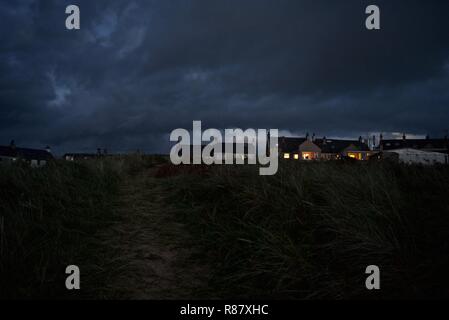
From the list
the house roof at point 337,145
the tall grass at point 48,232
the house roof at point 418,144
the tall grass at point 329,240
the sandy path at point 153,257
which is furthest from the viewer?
the house roof at point 418,144

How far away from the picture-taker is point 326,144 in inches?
2874

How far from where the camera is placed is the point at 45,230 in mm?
3881

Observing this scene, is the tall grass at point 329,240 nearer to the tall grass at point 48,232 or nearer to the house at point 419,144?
the tall grass at point 48,232

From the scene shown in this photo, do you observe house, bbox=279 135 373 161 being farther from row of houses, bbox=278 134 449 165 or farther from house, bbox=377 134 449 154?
house, bbox=377 134 449 154

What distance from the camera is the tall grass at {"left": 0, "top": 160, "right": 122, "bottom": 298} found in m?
2.79

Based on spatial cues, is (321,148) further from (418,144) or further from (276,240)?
(276,240)

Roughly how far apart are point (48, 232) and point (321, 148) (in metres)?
73.6

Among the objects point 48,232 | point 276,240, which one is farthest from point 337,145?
point 48,232

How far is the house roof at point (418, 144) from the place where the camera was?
7294cm

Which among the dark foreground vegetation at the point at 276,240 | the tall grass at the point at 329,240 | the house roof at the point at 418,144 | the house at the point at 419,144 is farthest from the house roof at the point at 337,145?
the tall grass at the point at 329,240

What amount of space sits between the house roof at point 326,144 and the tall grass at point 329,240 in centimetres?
6380

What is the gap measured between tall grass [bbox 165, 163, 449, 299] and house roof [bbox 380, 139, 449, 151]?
85.3 metres

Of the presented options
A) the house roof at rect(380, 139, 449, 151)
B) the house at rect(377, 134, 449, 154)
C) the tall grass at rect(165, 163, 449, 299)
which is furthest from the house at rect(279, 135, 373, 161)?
the tall grass at rect(165, 163, 449, 299)

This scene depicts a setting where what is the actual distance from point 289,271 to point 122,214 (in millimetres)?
3686
